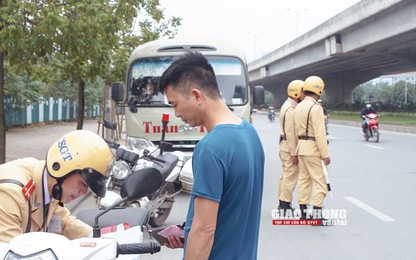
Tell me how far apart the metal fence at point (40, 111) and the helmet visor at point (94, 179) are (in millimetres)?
22046

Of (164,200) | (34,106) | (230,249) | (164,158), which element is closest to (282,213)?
(164,200)

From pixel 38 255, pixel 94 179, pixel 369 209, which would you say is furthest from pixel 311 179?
pixel 38 255

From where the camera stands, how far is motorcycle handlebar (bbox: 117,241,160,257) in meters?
1.99

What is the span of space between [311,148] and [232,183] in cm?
457

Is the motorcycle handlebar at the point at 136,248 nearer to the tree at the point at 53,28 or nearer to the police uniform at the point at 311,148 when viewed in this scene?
the police uniform at the point at 311,148

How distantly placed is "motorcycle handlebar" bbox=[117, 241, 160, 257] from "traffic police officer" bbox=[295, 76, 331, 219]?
15.4ft

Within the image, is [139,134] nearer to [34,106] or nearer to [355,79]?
[34,106]

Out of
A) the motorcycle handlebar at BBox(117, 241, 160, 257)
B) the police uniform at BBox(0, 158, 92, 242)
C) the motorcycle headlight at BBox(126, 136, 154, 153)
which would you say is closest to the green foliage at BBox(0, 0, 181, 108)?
the motorcycle headlight at BBox(126, 136, 154, 153)

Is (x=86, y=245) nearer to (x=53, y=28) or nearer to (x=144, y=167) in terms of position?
(x=144, y=167)

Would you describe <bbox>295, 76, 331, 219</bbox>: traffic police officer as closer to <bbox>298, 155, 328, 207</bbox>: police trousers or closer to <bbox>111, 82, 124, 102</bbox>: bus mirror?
<bbox>298, 155, 328, 207</bbox>: police trousers

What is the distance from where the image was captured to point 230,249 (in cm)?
231

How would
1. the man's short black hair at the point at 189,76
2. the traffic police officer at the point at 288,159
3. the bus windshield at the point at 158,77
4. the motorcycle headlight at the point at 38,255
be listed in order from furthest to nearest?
1. the bus windshield at the point at 158,77
2. the traffic police officer at the point at 288,159
3. the man's short black hair at the point at 189,76
4. the motorcycle headlight at the point at 38,255

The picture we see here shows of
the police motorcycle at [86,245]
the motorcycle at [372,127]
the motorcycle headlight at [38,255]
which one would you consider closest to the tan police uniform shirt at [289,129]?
the police motorcycle at [86,245]

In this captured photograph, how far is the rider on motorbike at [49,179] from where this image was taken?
2180 millimetres
